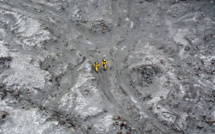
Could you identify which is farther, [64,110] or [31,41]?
[31,41]

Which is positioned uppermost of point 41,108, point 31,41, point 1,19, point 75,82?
point 1,19

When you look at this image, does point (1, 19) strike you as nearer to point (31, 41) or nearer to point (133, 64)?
point (31, 41)

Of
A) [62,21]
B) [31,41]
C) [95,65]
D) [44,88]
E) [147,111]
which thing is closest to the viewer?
[147,111]

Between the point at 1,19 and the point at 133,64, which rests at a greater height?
the point at 1,19

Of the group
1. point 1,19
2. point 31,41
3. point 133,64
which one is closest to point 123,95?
point 133,64

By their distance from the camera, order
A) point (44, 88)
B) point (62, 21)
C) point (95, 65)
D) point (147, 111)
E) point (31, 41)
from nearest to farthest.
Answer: point (147, 111)
point (44, 88)
point (95, 65)
point (31, 41)
point (62, 21)

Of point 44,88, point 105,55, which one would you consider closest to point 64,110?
point 44,88
